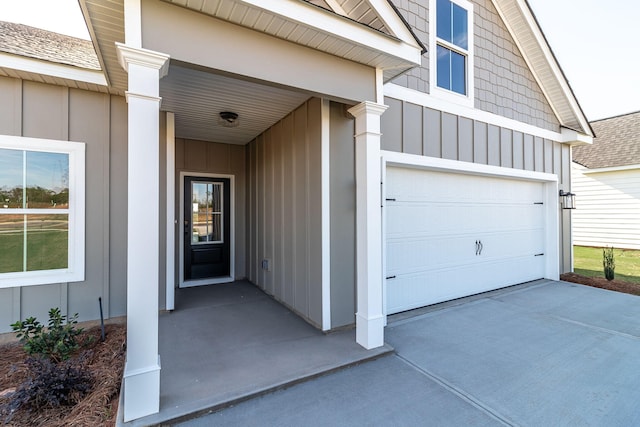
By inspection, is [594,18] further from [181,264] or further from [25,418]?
[25,418]

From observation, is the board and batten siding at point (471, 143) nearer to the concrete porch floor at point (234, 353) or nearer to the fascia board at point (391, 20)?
the fascia board at point (391, 20)

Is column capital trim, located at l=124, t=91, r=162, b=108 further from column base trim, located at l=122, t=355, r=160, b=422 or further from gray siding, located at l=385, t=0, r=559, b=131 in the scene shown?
gray siding, located at l=385, t=0, r=559, b=131

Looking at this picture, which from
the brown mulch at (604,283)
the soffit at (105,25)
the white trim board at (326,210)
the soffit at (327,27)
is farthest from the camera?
the brown mulch at (604,283)

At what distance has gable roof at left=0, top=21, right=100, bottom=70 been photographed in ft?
9.80

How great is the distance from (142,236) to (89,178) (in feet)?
6.94

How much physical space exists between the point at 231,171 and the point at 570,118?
6.83 metres

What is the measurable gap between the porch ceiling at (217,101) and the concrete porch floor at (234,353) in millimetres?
2515

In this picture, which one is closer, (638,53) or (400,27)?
(400,27)

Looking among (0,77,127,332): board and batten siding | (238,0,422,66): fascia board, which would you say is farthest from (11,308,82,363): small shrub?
(238,0,422,66): fascia board

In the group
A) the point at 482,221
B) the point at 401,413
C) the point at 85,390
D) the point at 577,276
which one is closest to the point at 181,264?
the point at 85,390

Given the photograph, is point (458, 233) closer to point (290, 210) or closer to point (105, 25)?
point (290, 210)

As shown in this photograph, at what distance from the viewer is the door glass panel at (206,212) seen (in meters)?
5.35

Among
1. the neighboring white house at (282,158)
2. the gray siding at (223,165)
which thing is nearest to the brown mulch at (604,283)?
the neighboring white house at (282,158)

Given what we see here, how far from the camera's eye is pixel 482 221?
16.6ft
